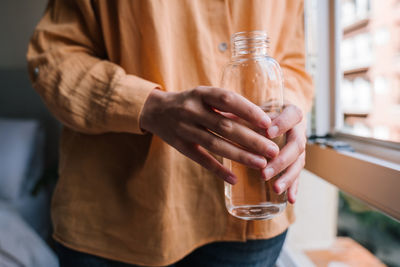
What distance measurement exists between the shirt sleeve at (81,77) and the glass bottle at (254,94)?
14 centimetres

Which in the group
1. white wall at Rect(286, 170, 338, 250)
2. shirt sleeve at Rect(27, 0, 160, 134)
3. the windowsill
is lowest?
white wall at Rect(286, 170, 338, 250)

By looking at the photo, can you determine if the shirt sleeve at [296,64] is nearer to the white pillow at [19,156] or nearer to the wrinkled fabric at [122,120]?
the wrinkled fabric at [122,120]

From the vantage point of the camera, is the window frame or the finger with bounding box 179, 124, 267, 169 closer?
the finger with bounding box 179, 124, 267, 169

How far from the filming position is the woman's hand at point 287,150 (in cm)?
37

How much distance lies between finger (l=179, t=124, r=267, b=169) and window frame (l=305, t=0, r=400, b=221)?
38cm

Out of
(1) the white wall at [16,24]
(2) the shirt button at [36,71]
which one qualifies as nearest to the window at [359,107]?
(2) the shirt button at [36,71]

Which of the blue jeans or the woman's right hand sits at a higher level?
the woman's right hand

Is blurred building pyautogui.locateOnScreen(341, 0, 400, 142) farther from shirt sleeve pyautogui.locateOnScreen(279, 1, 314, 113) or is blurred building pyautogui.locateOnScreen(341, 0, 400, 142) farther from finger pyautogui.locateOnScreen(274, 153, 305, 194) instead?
finger pyautogui.locateOnScreen(274, 153, 305, 194)

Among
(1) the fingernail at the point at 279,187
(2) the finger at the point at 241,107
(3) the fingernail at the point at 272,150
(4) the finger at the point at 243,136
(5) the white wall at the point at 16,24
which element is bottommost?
(1) the fingernail at the point at 279,187

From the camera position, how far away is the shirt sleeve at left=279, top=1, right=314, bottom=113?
0.61 m

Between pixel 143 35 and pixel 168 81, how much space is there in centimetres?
9

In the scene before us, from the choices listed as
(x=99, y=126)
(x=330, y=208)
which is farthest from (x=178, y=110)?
(x=330, y=208)

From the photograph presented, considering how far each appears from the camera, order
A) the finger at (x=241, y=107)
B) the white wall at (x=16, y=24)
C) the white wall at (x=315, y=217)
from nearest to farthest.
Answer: the finger at (x=241, y=107) → the white wall at (x=315, y=217) → the white wall at (x=16, y=24)

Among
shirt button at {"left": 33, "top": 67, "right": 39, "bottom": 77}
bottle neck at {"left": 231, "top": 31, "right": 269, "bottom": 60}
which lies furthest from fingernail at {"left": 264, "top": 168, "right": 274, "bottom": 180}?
shirt button at {"left": 33, "top": 67, "right": 39, "bottom": 77}
